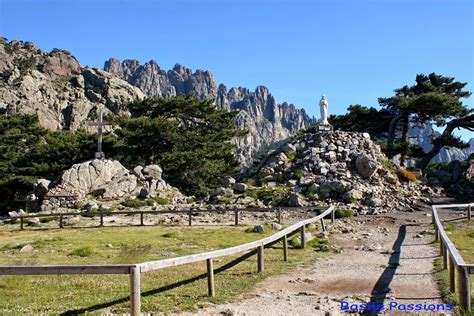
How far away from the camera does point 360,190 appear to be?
1197 inches

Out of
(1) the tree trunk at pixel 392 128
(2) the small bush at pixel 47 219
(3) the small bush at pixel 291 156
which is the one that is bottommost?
(2) the small bush at pixel 47 219

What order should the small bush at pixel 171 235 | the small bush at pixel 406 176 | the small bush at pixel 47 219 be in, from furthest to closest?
the small bush at pixel 406 176, the small bush at pixel 47 219, the small bush at pixel 171 235

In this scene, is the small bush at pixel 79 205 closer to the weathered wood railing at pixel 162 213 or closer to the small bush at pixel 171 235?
the weathered wood railing at pixel 162 213

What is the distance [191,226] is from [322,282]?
1295cm

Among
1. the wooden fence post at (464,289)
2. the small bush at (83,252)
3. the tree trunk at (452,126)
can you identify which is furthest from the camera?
the tree trunk at (452,126)

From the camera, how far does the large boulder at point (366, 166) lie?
33.3 meters

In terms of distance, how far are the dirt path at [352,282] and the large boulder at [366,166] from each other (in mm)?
16371

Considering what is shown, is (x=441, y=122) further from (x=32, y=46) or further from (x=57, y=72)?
(x=32, y=46)

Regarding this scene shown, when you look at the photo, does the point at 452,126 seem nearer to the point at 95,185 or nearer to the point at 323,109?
the point at 323,109

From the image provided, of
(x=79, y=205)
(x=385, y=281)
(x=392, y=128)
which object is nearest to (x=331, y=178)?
(x=392, y=128)

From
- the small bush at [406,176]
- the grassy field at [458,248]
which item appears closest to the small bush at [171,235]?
the grassy field at [458,248]

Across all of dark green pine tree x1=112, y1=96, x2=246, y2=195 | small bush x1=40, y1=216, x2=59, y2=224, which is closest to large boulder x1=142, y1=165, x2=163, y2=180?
dark green pine tree x1=112, y1=96, x2=246, y2=195

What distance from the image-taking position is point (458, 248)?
14281 mm

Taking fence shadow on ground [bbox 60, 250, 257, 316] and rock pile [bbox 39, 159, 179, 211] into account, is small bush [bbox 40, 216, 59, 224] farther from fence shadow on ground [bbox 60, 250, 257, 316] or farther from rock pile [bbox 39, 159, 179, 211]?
fence shadow on ground [bbox 60, 250, 257, 316]
